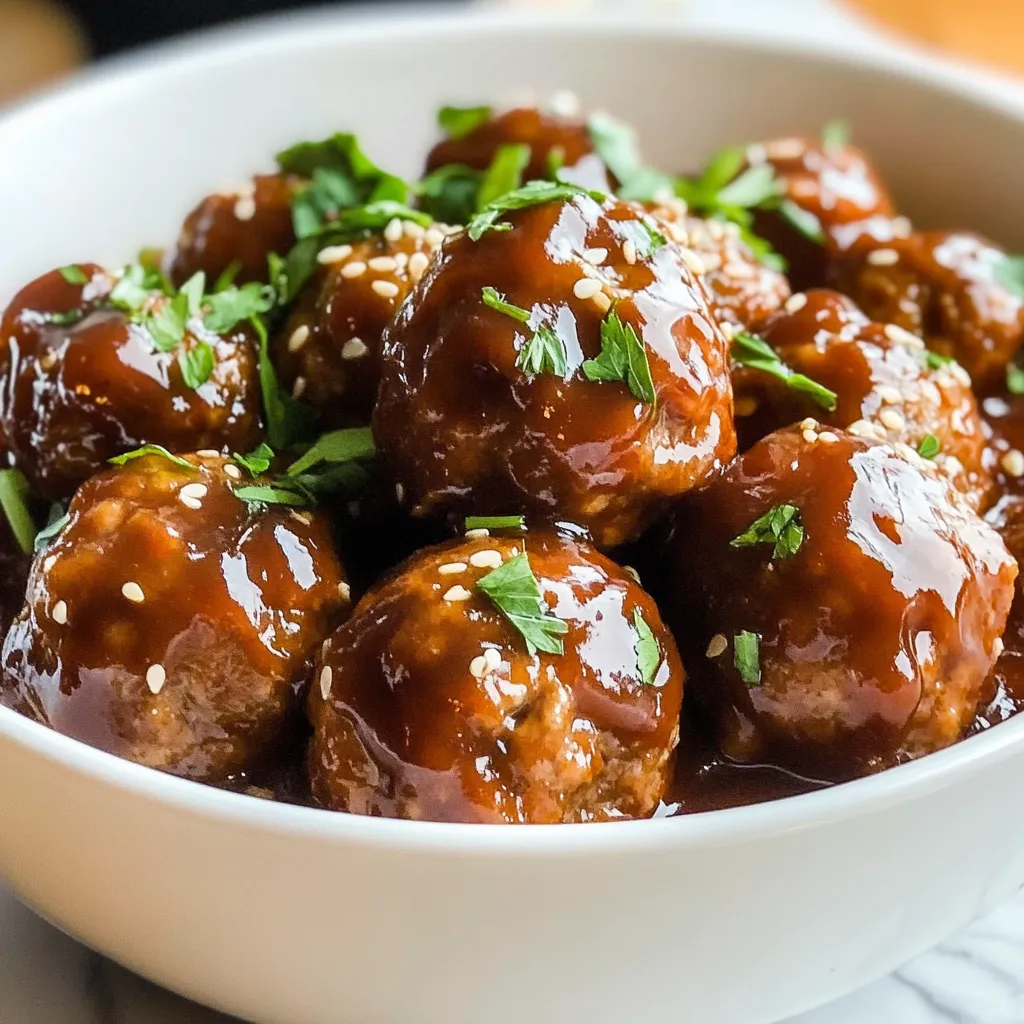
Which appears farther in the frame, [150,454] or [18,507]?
[18,507]

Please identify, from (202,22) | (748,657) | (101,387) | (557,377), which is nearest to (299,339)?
(101,387)

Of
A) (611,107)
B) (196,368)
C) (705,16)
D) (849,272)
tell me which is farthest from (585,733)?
(705,16)

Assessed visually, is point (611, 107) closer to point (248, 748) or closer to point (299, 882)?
point (248, 748)

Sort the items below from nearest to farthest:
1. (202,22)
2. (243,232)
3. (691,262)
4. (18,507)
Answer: (691,262) → (18,507) → (243,232) → (202,22)

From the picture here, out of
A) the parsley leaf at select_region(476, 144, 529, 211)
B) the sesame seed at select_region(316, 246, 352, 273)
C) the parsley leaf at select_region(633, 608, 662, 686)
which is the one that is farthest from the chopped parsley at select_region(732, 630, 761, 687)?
the parsley leaf at select_region(476, 144, 529, 211)

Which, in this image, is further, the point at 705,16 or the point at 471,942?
the point at 705,16

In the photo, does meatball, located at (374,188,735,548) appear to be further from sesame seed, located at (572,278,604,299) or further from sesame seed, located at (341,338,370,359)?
sesame seed, located at (341,338,370,359)

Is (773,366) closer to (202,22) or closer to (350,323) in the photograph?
(350,323)
